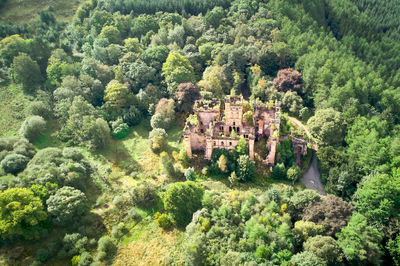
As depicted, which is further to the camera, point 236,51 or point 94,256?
point 236,51

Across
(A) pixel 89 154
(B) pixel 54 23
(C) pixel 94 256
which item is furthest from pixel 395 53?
(B) pixel 54 23

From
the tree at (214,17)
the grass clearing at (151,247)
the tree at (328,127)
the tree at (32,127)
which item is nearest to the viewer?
the grass clearing at (151,247)

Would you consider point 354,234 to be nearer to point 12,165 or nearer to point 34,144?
point 12,165

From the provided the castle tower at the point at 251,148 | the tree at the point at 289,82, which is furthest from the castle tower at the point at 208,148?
the tree at the point at 289,82

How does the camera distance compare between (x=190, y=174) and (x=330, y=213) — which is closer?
(x=330, y=213)

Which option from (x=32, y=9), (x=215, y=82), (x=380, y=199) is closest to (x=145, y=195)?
(x=215, y=82)

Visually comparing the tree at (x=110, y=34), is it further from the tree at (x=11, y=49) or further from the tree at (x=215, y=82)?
the tree at (x=215, y=82)

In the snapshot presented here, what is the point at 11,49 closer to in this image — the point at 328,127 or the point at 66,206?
the point at 66,206
